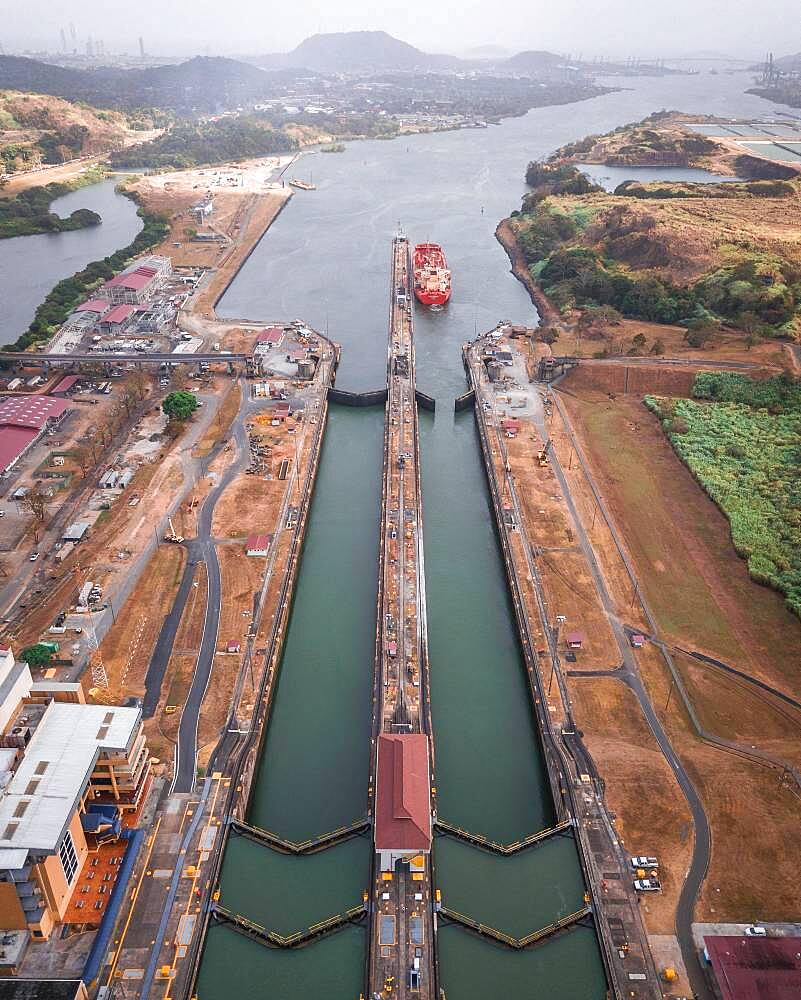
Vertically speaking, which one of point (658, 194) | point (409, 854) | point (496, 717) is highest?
point (658, 194)

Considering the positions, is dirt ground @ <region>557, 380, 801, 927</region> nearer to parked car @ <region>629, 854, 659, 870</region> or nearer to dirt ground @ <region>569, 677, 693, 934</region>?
dirt ground @ <region>569, 677, 693, 934</region>

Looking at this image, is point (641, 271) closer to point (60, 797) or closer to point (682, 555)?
point (682, 555)

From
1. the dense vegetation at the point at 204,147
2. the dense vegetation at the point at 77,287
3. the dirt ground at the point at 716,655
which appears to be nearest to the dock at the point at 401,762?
the dirt ground at the point at 716,655

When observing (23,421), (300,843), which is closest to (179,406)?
(23,421)

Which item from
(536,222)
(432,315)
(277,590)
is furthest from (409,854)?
(536,222)

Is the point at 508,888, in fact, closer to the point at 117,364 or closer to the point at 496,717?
the point at 496,717

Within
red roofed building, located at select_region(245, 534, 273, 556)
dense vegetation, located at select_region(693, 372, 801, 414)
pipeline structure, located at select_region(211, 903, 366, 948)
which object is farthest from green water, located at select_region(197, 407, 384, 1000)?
dense vegetation, located at select_region(693, 372, 801, 414)
